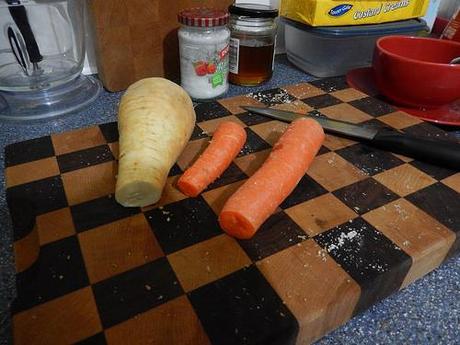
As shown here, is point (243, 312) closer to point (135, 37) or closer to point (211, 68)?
point (211, 68)

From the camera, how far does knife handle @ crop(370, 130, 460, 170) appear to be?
0.70 meters

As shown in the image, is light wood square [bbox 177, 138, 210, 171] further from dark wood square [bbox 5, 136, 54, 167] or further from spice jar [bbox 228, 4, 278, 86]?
A: spice jar [bbox 228, 4, 278, 86]

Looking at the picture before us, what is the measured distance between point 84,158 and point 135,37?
44 centimetres

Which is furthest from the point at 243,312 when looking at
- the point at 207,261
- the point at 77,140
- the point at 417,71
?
the point at 417,71

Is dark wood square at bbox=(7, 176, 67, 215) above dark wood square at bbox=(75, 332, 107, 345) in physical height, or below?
above

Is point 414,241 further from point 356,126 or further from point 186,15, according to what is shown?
point 186,15

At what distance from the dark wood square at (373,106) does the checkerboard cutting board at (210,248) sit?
0.20m

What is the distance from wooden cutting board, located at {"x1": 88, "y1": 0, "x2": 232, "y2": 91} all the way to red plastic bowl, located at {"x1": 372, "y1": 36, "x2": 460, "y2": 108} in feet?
1.62

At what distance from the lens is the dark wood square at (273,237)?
53cm

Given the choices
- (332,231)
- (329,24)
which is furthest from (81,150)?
(329,24)

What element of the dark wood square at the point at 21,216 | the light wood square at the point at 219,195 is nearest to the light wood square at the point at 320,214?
the light wood square at the point at 219,195

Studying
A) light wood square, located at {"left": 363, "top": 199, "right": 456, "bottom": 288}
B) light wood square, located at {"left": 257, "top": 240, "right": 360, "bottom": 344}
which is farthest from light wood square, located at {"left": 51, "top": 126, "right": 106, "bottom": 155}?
light wood square, located at {"left": 363, "top": 199, "right": 456, "bottom": 288}

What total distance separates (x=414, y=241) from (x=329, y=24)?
72 centimetres

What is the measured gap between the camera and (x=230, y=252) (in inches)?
20.9
